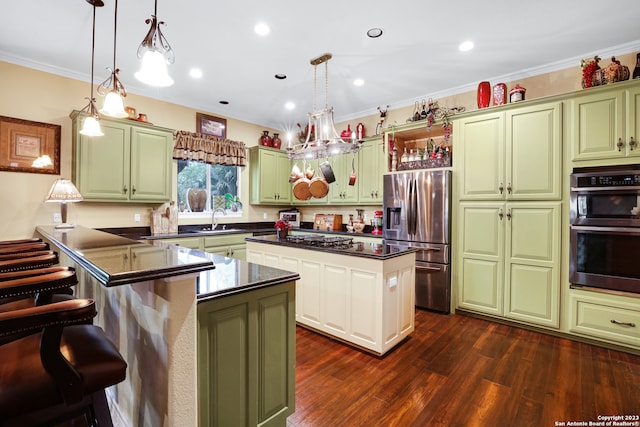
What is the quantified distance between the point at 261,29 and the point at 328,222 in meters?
3.27

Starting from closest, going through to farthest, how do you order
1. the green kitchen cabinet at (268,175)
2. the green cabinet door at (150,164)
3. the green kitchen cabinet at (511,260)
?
the green kitchen cabinet at (511,260)
the green cabinet door at (150,164)
the green kitchen cabinet at (268,175)

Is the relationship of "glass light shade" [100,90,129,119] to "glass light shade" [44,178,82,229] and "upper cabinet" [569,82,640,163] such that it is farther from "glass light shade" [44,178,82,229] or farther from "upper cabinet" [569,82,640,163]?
"upper cabinet" [569,82,640,163]

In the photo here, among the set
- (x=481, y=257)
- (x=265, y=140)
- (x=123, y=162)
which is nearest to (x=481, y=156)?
(x=481, y=257)

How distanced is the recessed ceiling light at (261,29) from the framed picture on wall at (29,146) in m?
2.64

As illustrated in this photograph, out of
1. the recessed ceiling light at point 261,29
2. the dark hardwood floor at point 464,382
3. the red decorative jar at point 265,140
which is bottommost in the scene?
the dark hardwood floor at point 464,382

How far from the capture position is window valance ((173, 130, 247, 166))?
4324 mm

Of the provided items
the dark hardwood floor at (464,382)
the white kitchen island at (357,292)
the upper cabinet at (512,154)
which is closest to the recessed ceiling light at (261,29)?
the white kitchen island at (357,292)

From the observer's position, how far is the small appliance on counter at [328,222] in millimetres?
5168

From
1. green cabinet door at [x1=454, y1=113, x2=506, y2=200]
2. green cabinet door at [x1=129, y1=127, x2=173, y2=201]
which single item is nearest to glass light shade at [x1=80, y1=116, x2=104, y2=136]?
green cabinet door at [x1=129, y1=127, x2=173, y2=201]

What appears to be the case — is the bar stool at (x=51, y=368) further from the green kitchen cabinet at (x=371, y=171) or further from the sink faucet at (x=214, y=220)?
the green kitchen cabinet at (x=371, y=171)

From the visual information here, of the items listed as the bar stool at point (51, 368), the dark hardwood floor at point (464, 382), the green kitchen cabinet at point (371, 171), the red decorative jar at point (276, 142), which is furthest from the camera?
the red decorative jar at point (276, 142)

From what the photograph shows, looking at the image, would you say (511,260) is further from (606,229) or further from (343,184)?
(343,184)

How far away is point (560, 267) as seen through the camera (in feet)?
9.57

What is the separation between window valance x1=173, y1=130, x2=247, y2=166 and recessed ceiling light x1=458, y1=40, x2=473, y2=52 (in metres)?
3.50
